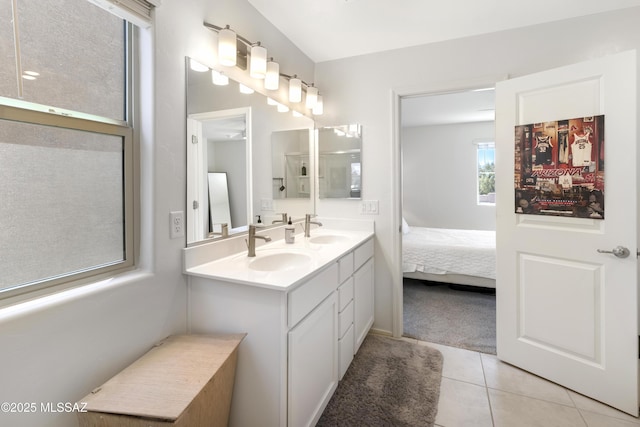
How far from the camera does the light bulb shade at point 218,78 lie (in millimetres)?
1593

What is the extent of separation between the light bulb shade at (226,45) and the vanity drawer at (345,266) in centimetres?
128

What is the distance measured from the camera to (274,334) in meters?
1.23

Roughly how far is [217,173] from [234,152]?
0.64ft

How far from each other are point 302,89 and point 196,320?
1938mm

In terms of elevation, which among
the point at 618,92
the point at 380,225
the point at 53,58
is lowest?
the point at 380,225

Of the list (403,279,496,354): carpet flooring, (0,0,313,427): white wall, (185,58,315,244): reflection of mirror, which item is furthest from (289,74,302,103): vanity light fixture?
(403,279,496,354): carpet flooring

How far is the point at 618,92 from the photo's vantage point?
1604mm

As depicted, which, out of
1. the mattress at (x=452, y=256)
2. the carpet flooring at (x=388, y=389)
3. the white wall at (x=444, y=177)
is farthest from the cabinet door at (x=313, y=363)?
the white wall at (x=444, y=177)

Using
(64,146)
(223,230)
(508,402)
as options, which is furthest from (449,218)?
(64,146)

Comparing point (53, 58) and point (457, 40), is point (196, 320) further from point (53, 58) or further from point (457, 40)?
point (457, 40)

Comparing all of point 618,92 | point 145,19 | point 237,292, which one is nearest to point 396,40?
point 618,92

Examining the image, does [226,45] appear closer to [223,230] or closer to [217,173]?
[217,173]

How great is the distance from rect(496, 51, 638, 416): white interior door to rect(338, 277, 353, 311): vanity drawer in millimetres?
1086

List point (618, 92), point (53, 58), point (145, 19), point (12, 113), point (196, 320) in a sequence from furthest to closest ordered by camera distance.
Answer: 1. point (618, 92)
2. point (196, 320)
3. point (145, 19)
4. point (53, 58)
5. point (12, 113)
